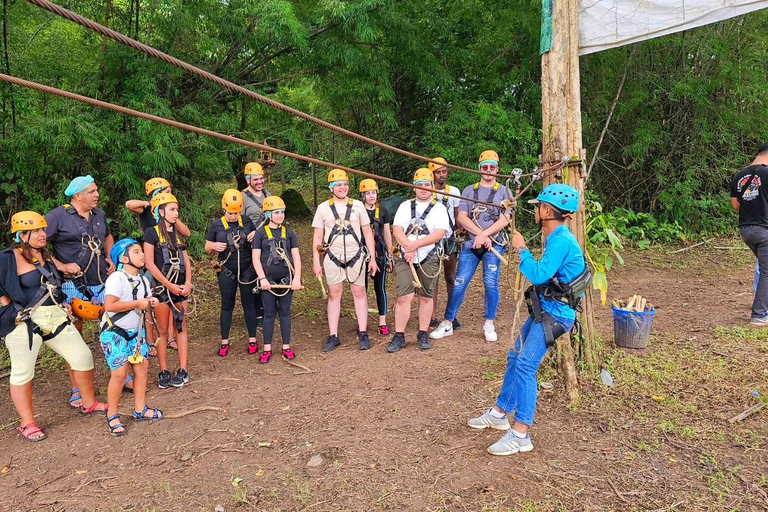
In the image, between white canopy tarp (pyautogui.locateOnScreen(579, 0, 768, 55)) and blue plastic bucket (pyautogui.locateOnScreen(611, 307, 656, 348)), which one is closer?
white canopy tarp (pyautogui.locateOnScreen(579, 0, 768, 55))

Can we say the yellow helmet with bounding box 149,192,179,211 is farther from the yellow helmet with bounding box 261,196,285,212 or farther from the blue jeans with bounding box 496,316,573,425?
the blue jeans with bounding box 496,316,573,425

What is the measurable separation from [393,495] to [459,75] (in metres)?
9.25

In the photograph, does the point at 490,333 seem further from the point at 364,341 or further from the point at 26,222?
the point at 26,222

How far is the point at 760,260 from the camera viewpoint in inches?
225

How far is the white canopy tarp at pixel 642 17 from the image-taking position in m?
3.95

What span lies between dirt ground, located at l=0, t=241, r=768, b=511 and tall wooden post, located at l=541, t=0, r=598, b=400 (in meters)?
0.34

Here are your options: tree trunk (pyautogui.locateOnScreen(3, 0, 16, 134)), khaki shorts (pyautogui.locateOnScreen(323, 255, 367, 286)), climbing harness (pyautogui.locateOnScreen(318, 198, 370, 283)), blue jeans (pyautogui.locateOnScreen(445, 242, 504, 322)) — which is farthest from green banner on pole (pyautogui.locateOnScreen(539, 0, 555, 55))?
tree trunk (pyautogui.locateOnScreen(3, 0, 16, 134))

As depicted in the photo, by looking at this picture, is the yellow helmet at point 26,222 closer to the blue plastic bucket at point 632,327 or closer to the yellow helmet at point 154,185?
the yellow helmet at point 154,185

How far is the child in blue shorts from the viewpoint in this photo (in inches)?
156

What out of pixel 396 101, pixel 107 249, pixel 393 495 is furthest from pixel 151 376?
pixel 396 101

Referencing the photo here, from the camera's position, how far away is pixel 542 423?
3953 millimetres

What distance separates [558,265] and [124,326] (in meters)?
3.16

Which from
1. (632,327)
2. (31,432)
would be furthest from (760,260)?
(31,432)

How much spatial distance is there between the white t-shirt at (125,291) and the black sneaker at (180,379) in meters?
1.06
